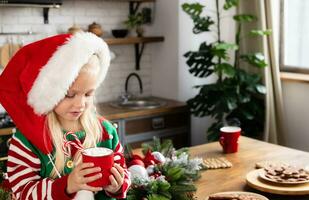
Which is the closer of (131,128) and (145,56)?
(131,128)

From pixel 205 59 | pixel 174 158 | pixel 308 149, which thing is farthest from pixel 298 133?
pixel 174 158

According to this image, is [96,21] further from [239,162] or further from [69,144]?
[69,144]

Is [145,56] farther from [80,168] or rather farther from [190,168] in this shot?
[80,168]

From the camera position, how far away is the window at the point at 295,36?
3496mm

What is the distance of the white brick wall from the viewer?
3477 mm

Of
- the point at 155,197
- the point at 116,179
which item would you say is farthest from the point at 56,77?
the point at 155,197

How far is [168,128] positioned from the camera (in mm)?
3652

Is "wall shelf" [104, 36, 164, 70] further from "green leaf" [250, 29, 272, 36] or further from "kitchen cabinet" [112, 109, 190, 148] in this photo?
"green leaf" [250, 29, 272, 36]

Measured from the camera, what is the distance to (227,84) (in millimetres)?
3508

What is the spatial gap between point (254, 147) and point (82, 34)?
1172mm

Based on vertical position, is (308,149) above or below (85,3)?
below

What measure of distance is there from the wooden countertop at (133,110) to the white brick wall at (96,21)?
0.27 m

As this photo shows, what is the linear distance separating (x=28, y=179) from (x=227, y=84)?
242 centimetres

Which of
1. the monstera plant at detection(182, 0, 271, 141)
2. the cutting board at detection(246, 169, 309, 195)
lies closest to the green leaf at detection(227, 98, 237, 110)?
the monstera plant at detection(182, 0, 271, 141)
